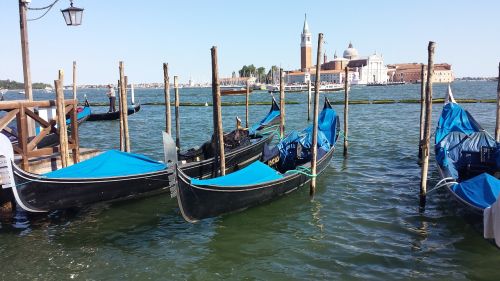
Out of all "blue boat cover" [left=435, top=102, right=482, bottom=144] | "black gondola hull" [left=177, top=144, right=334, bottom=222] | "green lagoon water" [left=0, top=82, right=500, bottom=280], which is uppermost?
"blue boat cover" [left=435, top=102, right=482, bottom=144]

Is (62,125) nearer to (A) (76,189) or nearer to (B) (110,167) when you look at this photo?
(B) (110,167)

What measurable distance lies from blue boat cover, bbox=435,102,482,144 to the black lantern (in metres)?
6.32

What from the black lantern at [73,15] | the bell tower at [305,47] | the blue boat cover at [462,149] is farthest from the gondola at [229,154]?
the bell tower at [305,47]

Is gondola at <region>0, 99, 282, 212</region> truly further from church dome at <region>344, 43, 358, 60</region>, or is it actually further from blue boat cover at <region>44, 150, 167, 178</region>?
church dome at <region>344, 43, 358, 60</region>

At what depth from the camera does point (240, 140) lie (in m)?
9.38

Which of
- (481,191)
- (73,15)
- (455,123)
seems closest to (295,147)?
(455,123)

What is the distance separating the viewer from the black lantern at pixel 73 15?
6266 mm

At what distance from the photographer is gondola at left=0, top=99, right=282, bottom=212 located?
527 cm

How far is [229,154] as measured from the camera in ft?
28.3

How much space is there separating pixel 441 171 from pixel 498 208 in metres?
4.00

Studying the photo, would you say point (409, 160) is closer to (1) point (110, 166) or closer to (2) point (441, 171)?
(2) point (441, 171)

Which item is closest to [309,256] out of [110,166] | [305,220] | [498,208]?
[305,220]

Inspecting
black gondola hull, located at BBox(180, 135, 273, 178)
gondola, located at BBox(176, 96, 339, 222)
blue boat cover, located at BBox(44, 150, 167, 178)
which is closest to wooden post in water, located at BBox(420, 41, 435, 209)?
gondola, located at BBox(176, 96, 339, 222)

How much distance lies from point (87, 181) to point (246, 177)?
2.06 m
